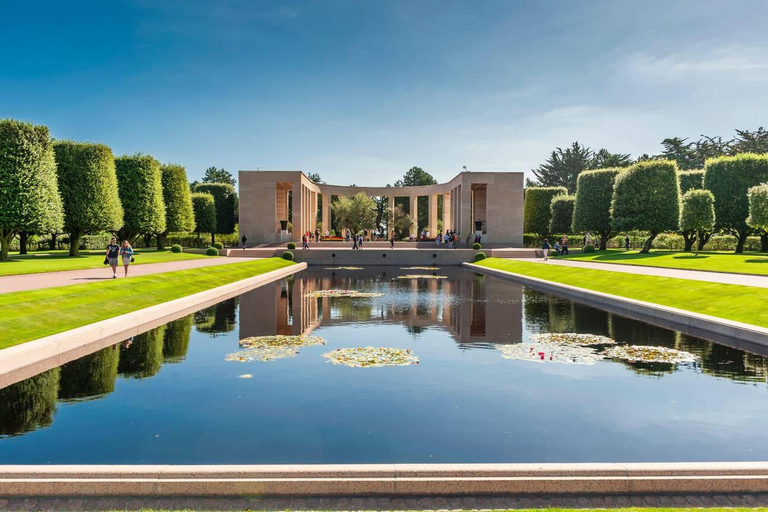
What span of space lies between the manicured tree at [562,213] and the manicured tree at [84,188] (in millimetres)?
50040

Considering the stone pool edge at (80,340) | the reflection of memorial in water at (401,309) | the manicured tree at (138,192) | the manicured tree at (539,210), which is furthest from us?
the manicured tree at (539,210)

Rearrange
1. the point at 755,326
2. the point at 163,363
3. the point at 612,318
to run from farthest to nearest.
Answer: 1. the point at 612,318
2. the point at 755,326
3. the point at 163,363

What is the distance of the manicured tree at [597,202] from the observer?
53469 mm

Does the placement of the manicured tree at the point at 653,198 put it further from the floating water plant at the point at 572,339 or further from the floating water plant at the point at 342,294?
the floating water plant at the point at 572,339

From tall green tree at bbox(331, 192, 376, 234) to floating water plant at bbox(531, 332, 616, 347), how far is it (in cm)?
5655

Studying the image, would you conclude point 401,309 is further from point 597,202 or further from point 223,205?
point 223,205

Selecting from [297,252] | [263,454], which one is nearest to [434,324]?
[263,454]

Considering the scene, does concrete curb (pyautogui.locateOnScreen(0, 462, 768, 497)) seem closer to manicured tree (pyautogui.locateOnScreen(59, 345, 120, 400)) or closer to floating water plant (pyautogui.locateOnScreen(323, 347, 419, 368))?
manicured tree (pyautogui.locateOnScreen(59, 345, 120, 400))

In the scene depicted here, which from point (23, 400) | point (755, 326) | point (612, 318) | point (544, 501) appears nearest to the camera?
point (544, 501)

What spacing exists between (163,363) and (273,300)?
1030 cm

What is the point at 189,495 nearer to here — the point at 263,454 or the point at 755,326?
the point at 263,454

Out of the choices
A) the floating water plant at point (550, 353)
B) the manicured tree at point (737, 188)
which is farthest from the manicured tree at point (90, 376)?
the manicured tree at point (737, 188)

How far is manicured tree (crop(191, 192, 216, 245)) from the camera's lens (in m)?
68.2

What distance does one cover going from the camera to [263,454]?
6.09 meters
